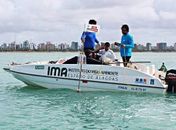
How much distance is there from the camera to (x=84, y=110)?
12.0 metres

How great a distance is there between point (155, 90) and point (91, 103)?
2843mm

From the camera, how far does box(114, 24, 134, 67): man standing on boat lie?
Answer: 15565 mm

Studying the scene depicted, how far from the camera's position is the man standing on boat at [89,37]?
1546 centimetres

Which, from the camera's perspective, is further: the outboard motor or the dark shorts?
the dark shorts

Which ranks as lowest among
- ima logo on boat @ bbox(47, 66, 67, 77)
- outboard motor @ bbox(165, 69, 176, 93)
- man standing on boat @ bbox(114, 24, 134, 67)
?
outboard motor @ bbox(165, 69, 176, 93)

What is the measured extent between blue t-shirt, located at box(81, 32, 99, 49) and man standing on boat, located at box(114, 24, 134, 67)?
84 cm

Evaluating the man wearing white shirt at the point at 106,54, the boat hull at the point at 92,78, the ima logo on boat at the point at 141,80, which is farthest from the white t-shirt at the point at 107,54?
the ima logo on boat at the point at 141,80

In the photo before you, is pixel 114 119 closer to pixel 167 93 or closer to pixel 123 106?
pixel 123 106

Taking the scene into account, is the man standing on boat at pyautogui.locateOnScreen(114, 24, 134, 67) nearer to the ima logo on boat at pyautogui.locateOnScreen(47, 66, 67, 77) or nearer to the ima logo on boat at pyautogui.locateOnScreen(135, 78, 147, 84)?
the ima logo on boat at pyautogui.locateOnScreen(135, 78, 147, 84)

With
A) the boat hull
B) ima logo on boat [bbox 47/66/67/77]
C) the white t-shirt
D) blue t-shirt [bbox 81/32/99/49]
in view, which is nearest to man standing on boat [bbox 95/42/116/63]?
the white t-shirt

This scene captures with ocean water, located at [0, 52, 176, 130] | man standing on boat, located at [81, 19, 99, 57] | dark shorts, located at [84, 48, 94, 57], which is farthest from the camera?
dark shorts, located at [84, 48, 94, 57]

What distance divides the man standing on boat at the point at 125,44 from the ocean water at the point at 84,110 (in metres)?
1.48

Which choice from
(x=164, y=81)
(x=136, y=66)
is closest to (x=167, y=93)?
(x=164, y=81)

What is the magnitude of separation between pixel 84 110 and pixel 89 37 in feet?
14.0
